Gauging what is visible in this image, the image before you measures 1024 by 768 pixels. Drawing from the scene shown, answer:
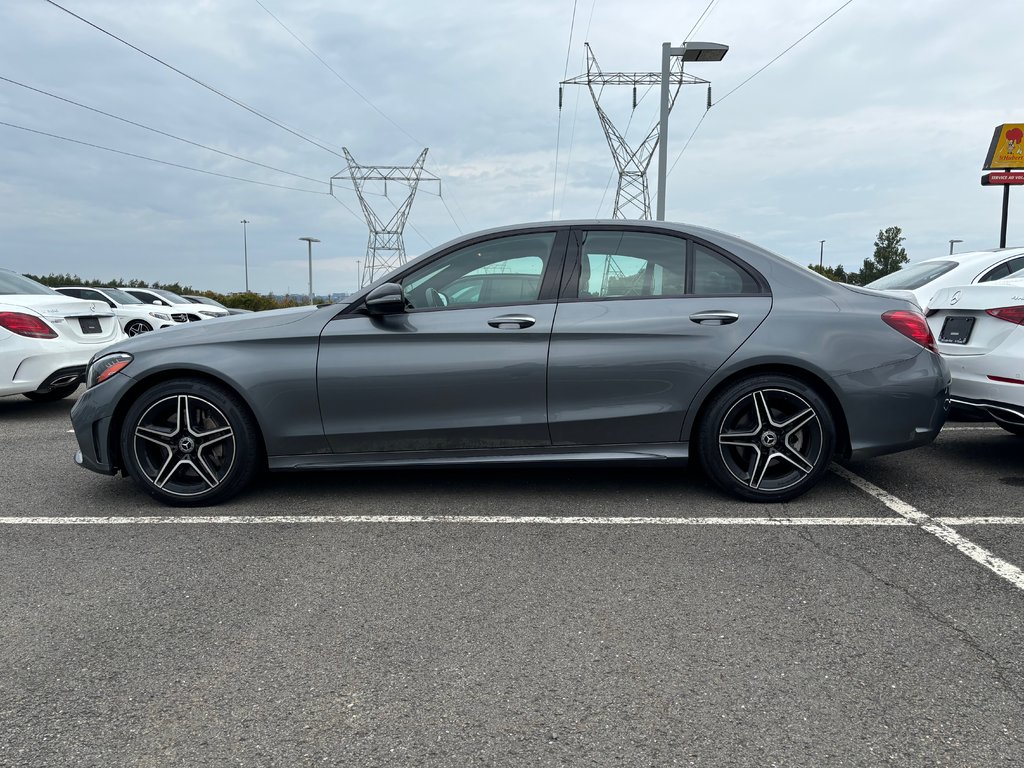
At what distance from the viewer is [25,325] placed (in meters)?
6.65

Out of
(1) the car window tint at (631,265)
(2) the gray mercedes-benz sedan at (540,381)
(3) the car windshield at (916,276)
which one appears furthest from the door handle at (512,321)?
(3) the car windshield at (916,276)

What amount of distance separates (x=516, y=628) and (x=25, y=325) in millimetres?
6260

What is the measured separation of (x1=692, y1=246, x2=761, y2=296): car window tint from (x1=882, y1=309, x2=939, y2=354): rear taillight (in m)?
0.73

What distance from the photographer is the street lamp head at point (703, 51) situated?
13.0 m

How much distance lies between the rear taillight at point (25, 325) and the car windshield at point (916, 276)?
27.2ft

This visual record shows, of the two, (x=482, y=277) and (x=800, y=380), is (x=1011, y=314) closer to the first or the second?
(x=800, y=380)

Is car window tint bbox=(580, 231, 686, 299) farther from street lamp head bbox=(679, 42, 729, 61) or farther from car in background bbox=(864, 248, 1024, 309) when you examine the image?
street lamp head bbox=(679, 42, 729, 61)

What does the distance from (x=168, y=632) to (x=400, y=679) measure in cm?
92

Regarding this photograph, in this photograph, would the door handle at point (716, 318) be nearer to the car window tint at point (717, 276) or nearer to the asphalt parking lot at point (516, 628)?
the car window tint at point (717, 276)

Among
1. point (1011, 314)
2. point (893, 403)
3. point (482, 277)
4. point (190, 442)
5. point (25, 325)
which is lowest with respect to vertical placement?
point (190, 442)

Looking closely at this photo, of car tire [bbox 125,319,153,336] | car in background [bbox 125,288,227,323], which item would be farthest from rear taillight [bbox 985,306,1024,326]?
car in background [bbox 125,288,227,323]

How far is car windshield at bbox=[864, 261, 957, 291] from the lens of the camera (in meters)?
7.40

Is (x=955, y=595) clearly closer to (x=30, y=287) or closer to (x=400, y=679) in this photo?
(x=400, y=679)

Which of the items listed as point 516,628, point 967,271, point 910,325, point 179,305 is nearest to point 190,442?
point 516,628
